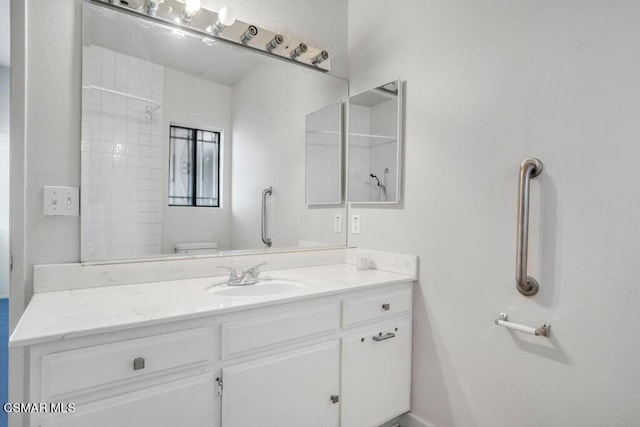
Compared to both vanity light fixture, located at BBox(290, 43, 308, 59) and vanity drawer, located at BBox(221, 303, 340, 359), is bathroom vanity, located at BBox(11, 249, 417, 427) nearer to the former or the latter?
vanity drawer, located at BBox(221, 303, 340, 359)

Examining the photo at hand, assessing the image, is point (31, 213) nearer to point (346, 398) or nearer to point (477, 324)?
point (346, 398)

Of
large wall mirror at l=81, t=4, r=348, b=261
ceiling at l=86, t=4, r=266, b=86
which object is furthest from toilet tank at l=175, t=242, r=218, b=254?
ceiling at l=86, t=4, r=266, b=86

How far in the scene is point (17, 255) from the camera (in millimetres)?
1270

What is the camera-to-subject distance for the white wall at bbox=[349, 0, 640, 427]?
43.6 inches

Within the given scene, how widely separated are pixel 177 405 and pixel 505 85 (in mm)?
1732

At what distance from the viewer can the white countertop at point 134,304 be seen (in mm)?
925

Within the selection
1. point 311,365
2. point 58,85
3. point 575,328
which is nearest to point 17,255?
point 58,85

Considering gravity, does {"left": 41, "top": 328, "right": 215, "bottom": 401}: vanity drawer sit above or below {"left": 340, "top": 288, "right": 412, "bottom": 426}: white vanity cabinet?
above

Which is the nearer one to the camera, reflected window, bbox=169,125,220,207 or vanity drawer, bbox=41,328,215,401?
vanity drawer, bbox=41,328,215,401

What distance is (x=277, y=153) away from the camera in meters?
2.01

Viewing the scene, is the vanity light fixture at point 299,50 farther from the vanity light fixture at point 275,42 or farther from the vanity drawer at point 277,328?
the vanity drawer at point 277,328

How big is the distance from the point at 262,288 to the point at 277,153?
82 cm

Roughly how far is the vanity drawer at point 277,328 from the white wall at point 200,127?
2.10ft

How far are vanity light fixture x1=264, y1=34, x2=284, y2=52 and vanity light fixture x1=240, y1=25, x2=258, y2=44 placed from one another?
4.3 inches
